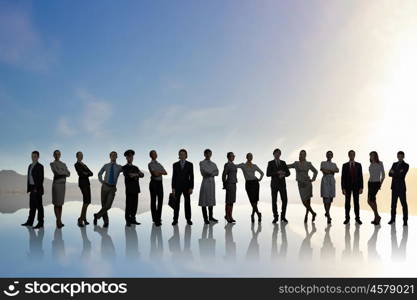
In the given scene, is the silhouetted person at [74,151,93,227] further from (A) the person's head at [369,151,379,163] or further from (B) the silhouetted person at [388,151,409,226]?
(B) the silhouetted person at [388,151,409,226]

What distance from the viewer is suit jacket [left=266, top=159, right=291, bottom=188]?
15625 mm

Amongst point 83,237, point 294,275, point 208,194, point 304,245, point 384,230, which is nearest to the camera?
point 294,275

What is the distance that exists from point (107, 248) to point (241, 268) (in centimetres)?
364

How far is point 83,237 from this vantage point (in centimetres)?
1235

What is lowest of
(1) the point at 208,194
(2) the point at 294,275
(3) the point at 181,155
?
(2) the point at 294,275

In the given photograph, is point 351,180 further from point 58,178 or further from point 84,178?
point 58,178

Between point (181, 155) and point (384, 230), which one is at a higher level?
point (181, 155)

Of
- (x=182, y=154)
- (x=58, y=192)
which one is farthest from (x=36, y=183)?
(x=182, y=154)

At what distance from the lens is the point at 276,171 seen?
1565cm

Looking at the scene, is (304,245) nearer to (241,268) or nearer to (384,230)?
(241,268)

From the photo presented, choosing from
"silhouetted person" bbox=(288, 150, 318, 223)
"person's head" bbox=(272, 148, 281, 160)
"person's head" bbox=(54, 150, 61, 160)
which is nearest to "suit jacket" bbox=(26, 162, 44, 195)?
"person's head" bbox=(54, 150, 61, 160)

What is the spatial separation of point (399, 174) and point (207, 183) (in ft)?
21.5

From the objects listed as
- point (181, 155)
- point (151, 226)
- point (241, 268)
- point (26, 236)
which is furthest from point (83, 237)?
point (241, 268)

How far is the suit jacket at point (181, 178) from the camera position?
14633mm
